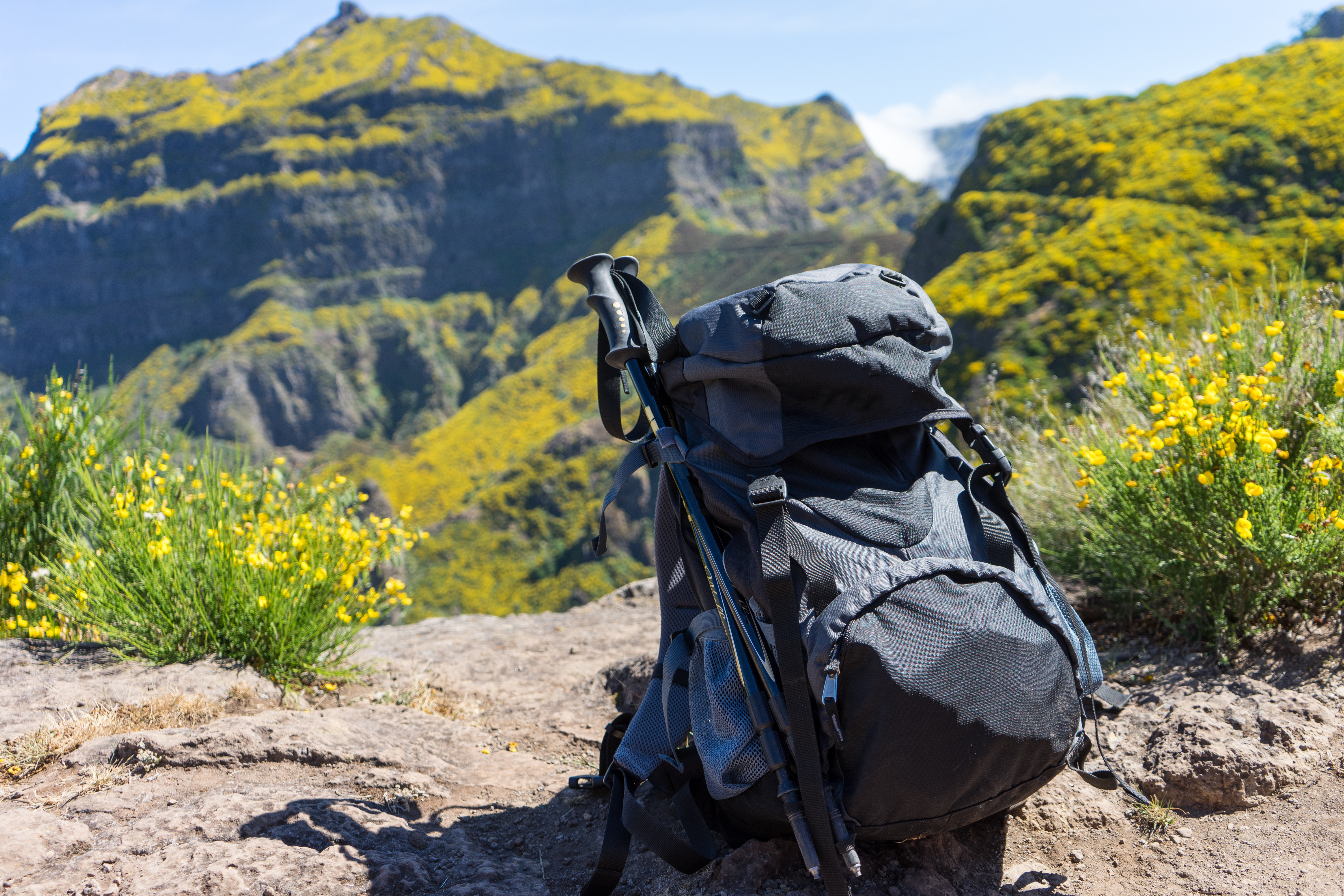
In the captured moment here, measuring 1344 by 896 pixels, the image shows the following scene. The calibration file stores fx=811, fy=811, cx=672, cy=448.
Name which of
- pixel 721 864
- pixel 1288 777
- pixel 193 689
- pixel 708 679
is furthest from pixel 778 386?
pixel 193 689

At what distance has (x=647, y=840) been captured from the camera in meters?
1.94

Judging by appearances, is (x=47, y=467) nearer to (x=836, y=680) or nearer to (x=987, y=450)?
(x=836, y=680)

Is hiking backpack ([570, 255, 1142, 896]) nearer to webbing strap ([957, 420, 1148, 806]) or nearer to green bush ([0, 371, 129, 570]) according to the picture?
webbing strap ([957, 420, 1148, 806])

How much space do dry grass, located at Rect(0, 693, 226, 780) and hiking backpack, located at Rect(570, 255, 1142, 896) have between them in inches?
59.5

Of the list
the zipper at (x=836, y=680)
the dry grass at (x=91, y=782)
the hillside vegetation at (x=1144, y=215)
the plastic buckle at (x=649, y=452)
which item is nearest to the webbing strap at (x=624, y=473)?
the plastic buckle at (x=649, y=452)

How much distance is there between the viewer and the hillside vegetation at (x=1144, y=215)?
7066 millimetres

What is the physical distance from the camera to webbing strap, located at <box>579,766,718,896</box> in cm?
195

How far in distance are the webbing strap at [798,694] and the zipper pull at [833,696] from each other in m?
0.05

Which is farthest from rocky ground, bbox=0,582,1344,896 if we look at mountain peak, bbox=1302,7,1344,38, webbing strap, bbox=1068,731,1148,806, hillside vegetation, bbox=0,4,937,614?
hillside vegetation, bbox=0,4,937,614

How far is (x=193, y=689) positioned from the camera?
2941 millimetres

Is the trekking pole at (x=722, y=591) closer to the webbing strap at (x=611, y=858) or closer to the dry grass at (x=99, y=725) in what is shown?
the webbing strap at (x=611, y=858)

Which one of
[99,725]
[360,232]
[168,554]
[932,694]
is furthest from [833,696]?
[360,232]

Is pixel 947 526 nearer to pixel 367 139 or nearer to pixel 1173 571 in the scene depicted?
pixel 1173 571

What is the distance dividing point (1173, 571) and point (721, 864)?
1909 millimetres
